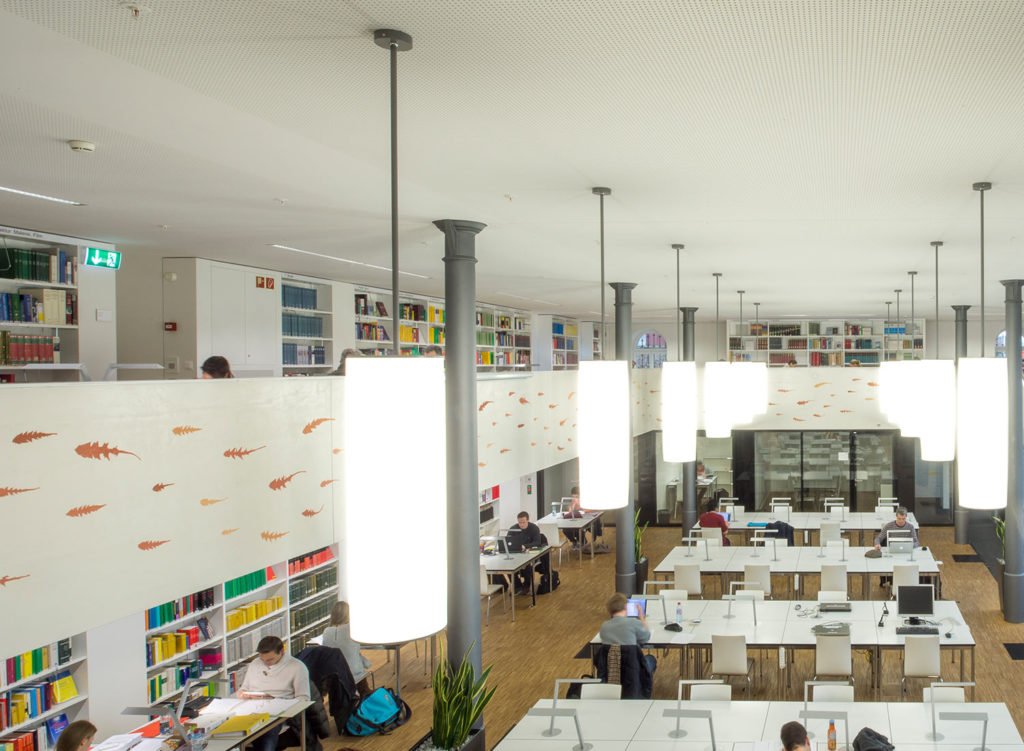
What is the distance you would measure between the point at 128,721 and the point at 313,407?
3046 mm

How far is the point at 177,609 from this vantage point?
24.4 feet

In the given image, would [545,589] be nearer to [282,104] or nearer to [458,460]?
[458,460]

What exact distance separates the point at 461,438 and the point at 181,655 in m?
3.65

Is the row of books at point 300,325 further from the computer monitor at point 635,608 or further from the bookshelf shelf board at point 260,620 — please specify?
the computer monitor at point 635,608

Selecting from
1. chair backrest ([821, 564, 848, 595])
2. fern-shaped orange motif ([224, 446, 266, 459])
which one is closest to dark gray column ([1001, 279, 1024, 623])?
chair backrest ([821, 564, 848, 595])

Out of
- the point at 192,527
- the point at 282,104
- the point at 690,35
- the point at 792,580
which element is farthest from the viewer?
the point at 792,580

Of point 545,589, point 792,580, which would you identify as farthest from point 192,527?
point 792,580

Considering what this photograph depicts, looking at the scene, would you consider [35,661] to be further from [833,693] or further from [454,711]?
[833,693]

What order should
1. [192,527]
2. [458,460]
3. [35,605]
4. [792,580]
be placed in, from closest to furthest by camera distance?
[35,605], [192,527], [458,460], [792,580]

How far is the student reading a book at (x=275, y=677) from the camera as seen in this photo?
6.48 metres

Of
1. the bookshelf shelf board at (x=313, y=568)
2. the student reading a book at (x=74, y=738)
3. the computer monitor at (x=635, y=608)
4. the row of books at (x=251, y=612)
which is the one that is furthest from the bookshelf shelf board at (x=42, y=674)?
the computer monitor at (x=635, y=608)

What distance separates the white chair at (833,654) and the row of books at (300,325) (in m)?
6.15

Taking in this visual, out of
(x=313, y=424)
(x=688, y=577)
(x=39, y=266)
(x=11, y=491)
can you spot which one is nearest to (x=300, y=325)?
(x=39, y=266)

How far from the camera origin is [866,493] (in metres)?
16.4
